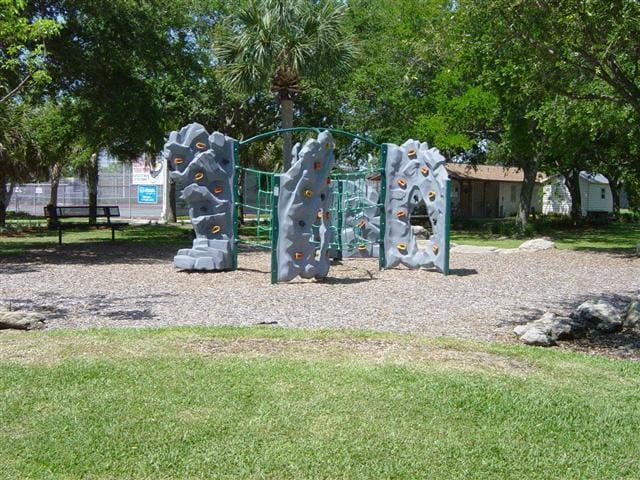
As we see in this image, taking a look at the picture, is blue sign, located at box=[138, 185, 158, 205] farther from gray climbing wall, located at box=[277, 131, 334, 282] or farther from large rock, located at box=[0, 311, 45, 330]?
large rock, located at box=[0, 311, 45, 330]

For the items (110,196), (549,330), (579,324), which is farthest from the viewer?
(110,196)

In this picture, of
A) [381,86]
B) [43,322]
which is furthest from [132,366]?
[381,86]

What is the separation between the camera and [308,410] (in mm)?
5047

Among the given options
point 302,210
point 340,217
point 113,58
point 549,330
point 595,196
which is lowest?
point 549,330

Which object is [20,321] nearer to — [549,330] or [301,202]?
[301,202]

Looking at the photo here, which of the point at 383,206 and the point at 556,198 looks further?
the point at 556,198

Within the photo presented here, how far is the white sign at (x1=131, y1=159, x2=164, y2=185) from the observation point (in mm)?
42781

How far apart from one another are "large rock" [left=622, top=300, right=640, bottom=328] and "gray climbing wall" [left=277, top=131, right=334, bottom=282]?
5040mm

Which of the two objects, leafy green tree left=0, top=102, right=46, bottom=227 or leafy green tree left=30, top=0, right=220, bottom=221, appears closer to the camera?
leafy green tree left=30, top=0, right=220, bottom=221

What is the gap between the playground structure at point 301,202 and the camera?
40.0 ft

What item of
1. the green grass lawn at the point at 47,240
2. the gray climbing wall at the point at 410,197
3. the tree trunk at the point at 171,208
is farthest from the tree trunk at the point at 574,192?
the gray climbing wall at the point at 410,197

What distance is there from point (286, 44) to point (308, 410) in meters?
13.5

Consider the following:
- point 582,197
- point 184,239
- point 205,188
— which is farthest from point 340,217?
point 582,197

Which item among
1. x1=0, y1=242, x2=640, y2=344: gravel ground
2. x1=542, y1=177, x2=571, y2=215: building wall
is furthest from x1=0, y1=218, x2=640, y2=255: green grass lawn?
x1=542, y1=177, x2=571, y2=215: building wall
